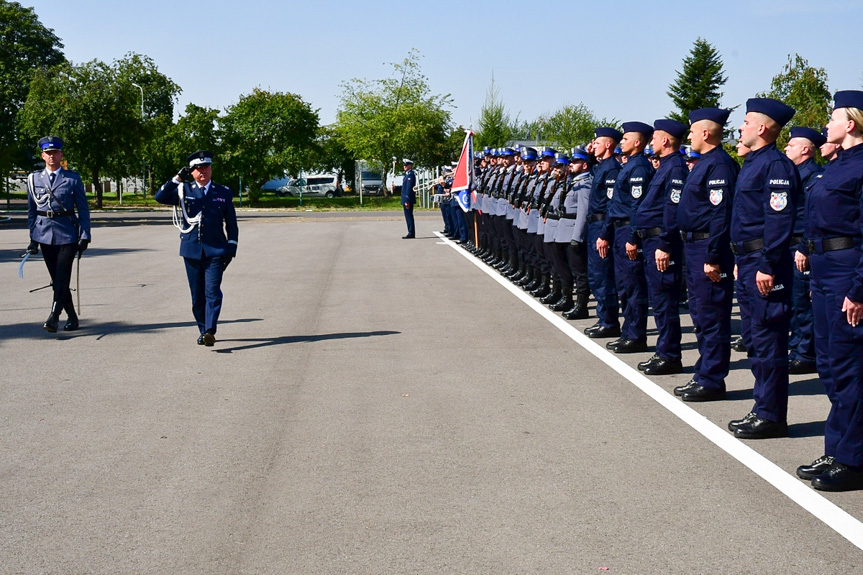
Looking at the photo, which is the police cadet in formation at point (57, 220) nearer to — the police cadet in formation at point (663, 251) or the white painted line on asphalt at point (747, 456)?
the white painted line on asphalt at point (747, 456)

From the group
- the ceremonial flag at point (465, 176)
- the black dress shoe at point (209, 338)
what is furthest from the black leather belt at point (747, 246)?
the ceremonial flag at point (465, 176)

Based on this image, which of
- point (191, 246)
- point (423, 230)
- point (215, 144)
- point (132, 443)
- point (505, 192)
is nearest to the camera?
point (132, 443)

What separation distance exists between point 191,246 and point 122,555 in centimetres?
575

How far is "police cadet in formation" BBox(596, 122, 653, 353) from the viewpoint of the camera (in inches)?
364

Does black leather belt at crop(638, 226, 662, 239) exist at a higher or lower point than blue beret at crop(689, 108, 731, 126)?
lower

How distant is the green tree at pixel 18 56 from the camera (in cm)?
5197

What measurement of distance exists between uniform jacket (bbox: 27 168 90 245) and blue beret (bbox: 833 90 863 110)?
26.2 ft

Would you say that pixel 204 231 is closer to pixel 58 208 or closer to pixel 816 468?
pixel 58 208

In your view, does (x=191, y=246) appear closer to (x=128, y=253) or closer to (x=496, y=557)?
(x=496, y=557)

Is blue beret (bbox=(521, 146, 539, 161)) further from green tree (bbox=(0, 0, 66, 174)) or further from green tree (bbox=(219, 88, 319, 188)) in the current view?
green tree (bbox=(219, 88, 319, 188))

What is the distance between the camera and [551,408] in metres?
7.33

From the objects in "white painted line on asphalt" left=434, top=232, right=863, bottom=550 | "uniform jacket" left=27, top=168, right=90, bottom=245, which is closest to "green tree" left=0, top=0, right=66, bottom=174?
"uniform jacket" left=27, top=168, right=90, bottom=245

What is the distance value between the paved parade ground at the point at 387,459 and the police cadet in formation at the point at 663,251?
0.29 m

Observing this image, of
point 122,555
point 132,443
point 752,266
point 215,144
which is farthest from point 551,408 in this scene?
point 215,144
